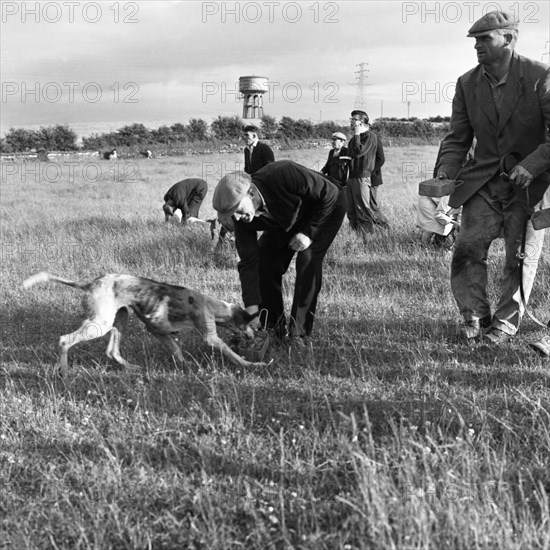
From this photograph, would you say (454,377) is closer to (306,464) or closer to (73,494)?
(306,464)

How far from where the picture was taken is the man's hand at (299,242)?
5.34 meters

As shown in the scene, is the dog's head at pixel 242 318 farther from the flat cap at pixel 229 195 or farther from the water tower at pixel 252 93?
the water tower at pixel 252 93

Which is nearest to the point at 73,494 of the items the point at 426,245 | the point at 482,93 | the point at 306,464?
the point at 306,464

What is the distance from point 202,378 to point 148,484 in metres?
1.65

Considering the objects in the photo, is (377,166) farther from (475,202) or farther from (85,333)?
(85,333)

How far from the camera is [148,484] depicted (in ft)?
10.9

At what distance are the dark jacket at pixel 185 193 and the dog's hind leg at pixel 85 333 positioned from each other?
7.28m

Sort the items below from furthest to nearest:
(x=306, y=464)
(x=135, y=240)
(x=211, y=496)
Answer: (x=135, y=240) → (x=306, y=464) → (x=211, y=496)

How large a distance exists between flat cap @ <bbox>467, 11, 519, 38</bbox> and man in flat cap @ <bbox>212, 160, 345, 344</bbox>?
1669mm

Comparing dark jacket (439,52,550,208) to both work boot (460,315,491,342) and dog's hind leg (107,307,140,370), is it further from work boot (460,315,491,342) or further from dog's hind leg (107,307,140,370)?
dog's hind leg (107,307,140,370)

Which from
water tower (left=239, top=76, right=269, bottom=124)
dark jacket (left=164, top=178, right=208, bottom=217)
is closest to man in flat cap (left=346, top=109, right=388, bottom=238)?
dark jacket (left=164, top=178, right=208, bottom=217)

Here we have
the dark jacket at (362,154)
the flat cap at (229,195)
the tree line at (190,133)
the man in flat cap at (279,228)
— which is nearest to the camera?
the flat cap at (229,195)

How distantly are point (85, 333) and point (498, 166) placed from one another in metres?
3.70

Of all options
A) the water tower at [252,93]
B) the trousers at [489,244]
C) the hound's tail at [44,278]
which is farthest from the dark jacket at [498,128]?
the water tower at [252,93]
